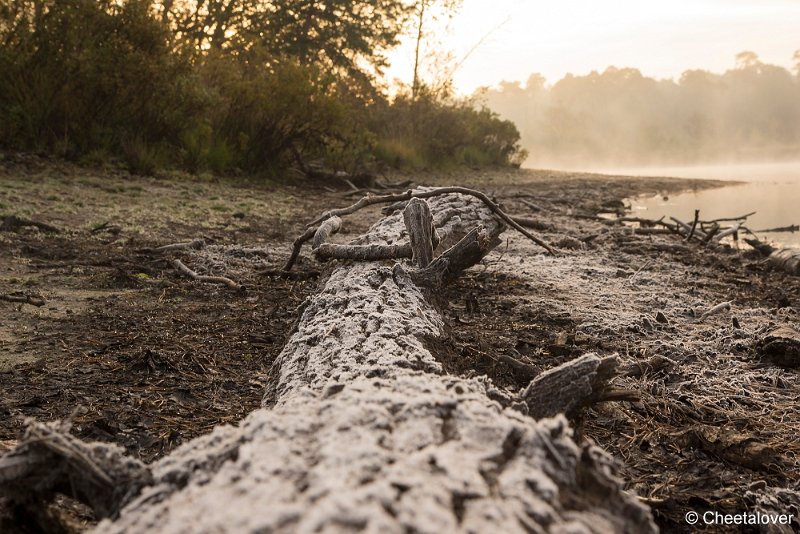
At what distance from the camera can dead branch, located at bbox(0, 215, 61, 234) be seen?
439cm

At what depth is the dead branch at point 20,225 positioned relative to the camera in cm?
439

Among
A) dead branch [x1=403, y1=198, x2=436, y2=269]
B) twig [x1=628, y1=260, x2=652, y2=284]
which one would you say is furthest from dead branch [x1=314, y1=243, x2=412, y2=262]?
twig [x1=628, y1=260, x2=652, y2=284]

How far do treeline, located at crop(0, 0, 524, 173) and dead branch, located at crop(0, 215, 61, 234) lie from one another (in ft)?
10.8

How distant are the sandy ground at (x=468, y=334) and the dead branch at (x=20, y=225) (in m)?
0.09

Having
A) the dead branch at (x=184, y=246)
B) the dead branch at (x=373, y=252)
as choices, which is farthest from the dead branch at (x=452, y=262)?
the dead branch at (x=184, y=246)

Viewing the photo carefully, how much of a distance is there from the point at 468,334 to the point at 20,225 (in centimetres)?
367

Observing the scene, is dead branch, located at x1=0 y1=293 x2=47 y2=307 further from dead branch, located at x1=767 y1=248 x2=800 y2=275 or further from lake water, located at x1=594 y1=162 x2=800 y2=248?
lake water, located at x1=594 y1=162 x2=800 y2=248

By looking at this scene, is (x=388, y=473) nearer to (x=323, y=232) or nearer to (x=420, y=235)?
(x=420, y=235)

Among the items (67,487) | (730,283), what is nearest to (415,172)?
(730,283)

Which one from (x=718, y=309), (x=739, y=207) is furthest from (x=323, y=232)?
(x=739, y=207)

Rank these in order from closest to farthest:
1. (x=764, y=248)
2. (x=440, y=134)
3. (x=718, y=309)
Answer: (x=718, y=309), (x=764, y=248), (x=440, y=134)

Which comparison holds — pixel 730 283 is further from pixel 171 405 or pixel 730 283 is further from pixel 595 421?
pixel 171 405

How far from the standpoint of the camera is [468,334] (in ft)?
9.57

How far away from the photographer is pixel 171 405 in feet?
6.91
